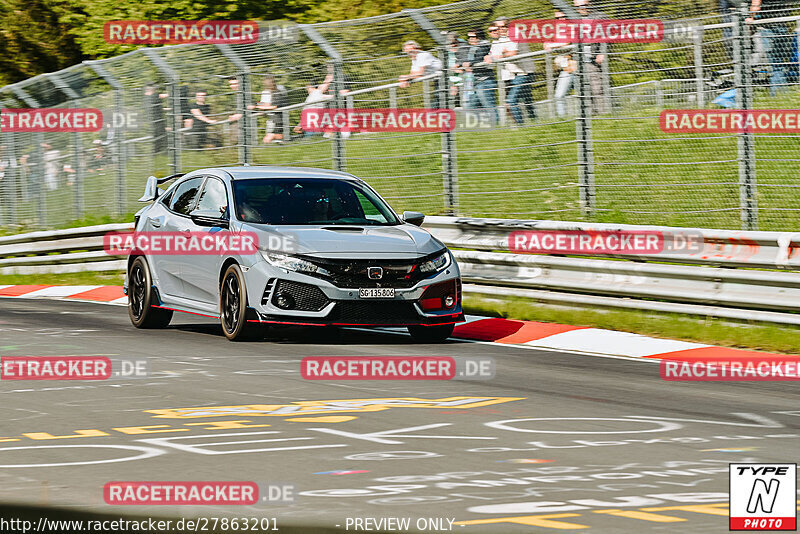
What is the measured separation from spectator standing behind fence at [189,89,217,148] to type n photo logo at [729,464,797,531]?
15.8m

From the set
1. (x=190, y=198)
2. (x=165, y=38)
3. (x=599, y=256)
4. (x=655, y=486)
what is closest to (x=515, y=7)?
(x=599, y=256)

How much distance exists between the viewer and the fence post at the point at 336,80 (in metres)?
17.9

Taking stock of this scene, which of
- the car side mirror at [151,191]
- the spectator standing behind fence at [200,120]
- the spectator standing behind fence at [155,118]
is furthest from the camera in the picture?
the spectator standing behind fence at [155,118]

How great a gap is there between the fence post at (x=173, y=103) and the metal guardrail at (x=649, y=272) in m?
6.65

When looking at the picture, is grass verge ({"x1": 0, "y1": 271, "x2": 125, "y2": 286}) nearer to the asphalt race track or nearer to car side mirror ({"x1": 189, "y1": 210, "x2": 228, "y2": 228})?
car side mirror ({"x1": 189, "y1": 210, "x2": 228, "y2": 228})

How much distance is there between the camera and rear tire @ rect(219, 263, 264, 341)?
12.3 metres

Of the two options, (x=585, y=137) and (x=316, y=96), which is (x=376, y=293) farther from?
(x=316, y=96)

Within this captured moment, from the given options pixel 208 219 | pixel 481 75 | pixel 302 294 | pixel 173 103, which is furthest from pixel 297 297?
pixel 173 103

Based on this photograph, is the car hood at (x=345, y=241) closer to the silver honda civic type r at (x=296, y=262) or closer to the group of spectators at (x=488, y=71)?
the silver honda civic type r at (x=296, y=262)

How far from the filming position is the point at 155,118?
22.8 m

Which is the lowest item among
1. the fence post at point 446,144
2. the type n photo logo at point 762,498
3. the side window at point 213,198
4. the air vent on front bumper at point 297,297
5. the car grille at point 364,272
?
the type n photo logo at point 762,498

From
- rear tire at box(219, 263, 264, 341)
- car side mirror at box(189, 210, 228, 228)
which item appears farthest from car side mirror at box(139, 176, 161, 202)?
rear tire at box(219, 263, 264, 341)

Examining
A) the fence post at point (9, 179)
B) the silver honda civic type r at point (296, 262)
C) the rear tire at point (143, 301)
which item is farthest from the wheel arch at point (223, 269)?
the fence post at point (9, 179)

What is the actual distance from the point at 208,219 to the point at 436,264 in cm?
220
